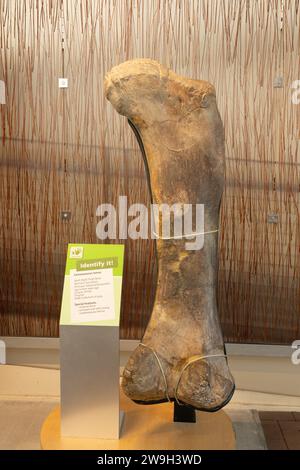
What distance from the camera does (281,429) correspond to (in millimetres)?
2488

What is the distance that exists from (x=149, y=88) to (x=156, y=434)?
48.4 inches

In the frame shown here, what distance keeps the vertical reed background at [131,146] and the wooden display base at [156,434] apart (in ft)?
2.45

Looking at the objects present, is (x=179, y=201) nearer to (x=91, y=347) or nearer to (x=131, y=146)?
(x=91, y=347)

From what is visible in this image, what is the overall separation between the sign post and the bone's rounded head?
0.55 meters

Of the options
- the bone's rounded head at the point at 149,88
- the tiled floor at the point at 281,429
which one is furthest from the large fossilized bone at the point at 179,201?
the tiled floor at the point at 281,429

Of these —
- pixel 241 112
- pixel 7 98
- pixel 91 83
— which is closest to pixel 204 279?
pixel 241 112

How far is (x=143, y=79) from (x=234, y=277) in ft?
4.38

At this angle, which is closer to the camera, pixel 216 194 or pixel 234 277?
pixel 216 194

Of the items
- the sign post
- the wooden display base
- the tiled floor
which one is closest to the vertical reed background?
the tiled floor

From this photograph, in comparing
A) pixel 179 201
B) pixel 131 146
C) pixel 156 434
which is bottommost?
pixel 156 434

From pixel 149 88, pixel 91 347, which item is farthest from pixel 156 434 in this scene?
pixel 149 88

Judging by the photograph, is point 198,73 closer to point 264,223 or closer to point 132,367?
point 264,223

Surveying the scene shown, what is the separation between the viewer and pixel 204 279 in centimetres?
183

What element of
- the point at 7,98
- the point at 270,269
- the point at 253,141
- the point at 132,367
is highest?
the point at 7,98
